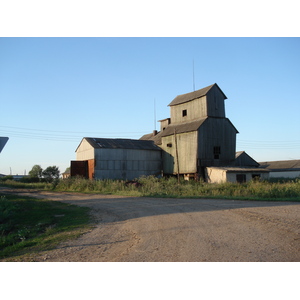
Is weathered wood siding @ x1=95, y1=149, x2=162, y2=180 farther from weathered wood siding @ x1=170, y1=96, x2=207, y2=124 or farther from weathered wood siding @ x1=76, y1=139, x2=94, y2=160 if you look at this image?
weathered wood siding @ x1=170, y1=96, x2=207, y2=124

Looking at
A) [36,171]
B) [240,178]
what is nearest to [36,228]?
[240,178]

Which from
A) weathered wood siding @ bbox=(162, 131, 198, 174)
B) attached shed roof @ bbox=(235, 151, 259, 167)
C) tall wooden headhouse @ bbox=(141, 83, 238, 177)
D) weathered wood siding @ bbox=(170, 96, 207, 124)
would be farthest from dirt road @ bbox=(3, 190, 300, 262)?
attached shed roof @ bbox=(235, 151, 259, 167)

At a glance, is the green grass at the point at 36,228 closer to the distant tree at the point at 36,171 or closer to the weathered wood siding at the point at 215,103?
the weathered wood siding at the point at 215,103

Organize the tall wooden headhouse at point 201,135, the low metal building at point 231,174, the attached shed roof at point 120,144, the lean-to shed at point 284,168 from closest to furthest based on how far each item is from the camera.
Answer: the low metal building at point 231,174 < the tall wooden headhouse at point 201,135 < the attached shed roof at point 120,144 < the lean-to shed at point 284,168

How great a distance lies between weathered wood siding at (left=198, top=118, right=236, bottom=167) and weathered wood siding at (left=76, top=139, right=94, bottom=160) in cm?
1408

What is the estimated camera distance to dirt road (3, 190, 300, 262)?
6.33m

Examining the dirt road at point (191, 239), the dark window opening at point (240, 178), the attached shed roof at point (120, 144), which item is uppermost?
the attached shed roof at point (120, 144)

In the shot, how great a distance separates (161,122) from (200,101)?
40.5 ft

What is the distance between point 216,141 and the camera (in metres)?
38.1

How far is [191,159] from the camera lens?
3712cm

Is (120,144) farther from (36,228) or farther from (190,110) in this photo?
(36,228)

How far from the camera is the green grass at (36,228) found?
27.0 ft

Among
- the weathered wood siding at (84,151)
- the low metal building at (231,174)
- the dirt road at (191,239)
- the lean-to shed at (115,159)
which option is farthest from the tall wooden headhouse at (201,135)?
the dirt road at (191,239)

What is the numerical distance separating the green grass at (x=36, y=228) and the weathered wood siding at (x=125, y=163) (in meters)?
21.4
